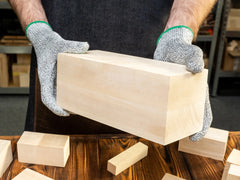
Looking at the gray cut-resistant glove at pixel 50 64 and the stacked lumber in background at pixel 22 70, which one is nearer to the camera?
the gray cut-resistant glove at pixel 50 64

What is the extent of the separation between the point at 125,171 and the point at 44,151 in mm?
236

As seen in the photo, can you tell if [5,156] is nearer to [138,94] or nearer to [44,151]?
[44,151]

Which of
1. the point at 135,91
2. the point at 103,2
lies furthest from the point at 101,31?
the point at 135,91

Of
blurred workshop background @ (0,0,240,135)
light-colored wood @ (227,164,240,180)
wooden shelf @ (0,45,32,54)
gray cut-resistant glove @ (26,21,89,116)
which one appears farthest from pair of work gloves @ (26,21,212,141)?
wooden shelf @ (0,45,32,54)

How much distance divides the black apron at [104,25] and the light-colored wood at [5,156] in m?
0.23

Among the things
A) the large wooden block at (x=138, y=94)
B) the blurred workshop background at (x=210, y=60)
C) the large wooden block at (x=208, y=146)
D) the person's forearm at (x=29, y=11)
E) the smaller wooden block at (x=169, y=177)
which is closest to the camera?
the large wooden block at (x=138, y=94)

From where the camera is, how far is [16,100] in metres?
2.63

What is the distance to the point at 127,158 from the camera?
0.80m

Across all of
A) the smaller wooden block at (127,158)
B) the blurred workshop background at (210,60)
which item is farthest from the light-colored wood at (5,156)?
the blurred workshop background at (210,60)

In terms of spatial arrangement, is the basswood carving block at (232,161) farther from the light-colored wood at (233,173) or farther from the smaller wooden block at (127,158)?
the smaller wooden block at (127,158)

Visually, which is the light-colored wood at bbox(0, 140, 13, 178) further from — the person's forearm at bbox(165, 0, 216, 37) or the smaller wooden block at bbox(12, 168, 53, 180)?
the person's forearm at bbox(165, 0, 216, 37)

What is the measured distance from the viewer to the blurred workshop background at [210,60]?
8.09ft

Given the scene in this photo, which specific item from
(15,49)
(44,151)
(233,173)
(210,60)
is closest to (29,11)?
(44,151)

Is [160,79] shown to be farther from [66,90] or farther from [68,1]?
[68,1]
